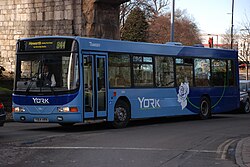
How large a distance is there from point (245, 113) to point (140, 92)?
1210cm

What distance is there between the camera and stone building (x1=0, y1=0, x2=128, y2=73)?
98.7 ft

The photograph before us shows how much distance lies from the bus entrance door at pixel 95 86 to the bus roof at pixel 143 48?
35cm

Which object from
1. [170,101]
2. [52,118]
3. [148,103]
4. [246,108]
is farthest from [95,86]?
[246,108]

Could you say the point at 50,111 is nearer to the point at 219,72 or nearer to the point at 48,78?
the point at 48,78

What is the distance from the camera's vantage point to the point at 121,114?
1692 cm

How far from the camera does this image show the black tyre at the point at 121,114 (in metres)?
16.8

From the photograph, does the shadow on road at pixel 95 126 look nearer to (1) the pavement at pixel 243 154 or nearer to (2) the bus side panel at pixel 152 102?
(2) the bus side panel at pixel 152 102

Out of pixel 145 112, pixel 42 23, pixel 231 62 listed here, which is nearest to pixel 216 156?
pixel 145 112

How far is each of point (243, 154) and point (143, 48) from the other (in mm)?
7978

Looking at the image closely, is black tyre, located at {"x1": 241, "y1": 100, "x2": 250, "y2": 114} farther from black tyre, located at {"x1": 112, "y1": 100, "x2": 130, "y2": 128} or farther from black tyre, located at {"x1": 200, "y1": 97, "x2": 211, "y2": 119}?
black tyre, located at {"x1": 112, "y1": 100, "x2": 130, "y2": 128}

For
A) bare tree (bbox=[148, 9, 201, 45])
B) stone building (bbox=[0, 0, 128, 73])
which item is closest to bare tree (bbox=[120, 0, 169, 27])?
bare tree (bbox=[148, 9, 201, 45])

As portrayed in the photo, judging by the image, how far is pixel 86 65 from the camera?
51.4 feet

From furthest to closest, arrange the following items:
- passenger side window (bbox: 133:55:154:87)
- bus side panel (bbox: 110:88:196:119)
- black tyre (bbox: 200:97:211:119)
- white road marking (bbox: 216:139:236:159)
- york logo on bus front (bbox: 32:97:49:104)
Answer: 1. black tyre (bbox: 200:97:211:119)
2. passenger side window (bbox: 133:55:154:87)
3. bus side panel (bbox: 110:88:196:119)
4. york logo on bus front (bbox: 32:97:49:104)
5. white road marking (bbox: 216:139:236:159)

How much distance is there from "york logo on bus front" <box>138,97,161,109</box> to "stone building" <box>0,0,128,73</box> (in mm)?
12238
